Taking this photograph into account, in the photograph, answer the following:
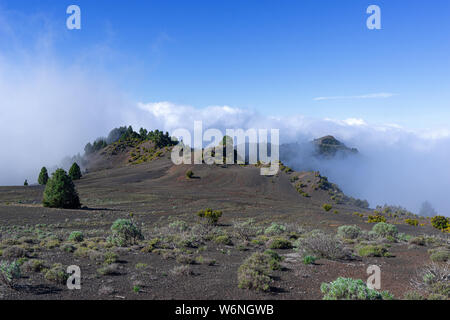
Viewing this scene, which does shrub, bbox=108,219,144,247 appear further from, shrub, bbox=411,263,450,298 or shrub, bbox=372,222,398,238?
shrub, bbox=372,222,398,238

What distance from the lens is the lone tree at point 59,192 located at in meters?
31.2

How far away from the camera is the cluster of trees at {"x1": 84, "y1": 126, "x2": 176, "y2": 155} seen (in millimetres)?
108812

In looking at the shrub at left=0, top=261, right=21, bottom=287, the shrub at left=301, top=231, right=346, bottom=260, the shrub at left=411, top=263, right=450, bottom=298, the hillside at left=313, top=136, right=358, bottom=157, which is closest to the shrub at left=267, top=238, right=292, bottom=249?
the shrub at left=301, top=231, right=346, bottom=260

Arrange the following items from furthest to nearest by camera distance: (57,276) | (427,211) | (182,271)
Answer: (427,211)
(182,271)
(57,276)

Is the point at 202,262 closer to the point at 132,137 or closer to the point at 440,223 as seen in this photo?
the point at 440,223

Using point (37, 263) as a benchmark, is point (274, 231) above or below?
below

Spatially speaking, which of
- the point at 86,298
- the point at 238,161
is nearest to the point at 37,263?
the point at 86,298

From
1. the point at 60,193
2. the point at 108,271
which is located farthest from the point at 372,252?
the point at 60,193

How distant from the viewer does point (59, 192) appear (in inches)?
1236

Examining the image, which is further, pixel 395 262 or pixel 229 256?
pixel 229 256

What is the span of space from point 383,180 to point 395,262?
686 feet

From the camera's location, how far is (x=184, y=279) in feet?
31.9

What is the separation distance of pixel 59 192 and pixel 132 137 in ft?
310

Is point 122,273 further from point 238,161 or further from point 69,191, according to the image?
point 238,161
